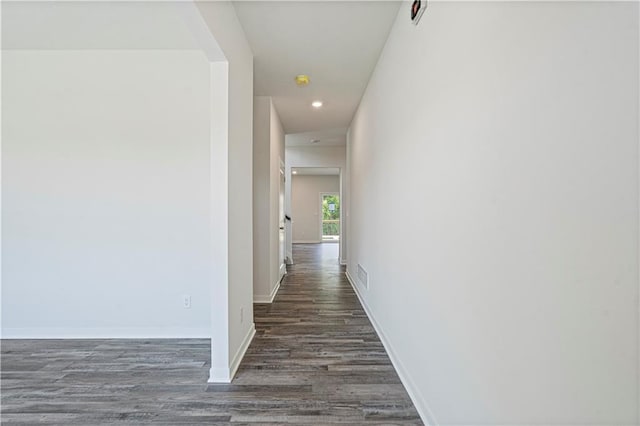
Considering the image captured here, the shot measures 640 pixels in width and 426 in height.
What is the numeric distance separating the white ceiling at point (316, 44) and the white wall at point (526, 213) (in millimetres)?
701

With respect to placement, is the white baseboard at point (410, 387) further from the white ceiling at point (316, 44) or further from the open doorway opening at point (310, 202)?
the open doorway opening at point (310, 202)

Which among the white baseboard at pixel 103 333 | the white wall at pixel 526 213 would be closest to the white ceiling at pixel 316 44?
the white wall at pixel 526 213

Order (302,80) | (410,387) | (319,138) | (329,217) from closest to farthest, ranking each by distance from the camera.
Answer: (410,387), (302,80), (319,138), (329,217)

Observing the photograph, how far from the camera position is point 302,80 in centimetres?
333

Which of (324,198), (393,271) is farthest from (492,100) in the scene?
(324,198)

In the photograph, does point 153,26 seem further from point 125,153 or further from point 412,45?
point 412,45

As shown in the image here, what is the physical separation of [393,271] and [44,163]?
3.26m

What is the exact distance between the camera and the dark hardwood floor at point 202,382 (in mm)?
1732

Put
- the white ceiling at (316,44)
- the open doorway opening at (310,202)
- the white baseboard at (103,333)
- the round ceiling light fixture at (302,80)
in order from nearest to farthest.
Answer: the white ceiling at (316,44) < the white baseboard at (103,333) < the round ceiling light fixture at (302,80) < the open doorway opening at (310,202)

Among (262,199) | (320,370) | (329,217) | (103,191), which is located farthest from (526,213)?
(329,217)

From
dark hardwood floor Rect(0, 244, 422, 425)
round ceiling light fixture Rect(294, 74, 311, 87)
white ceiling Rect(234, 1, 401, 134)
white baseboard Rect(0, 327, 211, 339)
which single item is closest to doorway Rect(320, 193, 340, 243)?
white ceiling Rect(234, 1, 401, 134)

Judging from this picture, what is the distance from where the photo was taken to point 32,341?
2.73 m

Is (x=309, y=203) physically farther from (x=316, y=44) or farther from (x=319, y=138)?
(x=316, y=44)

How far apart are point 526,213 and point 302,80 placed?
2.96 meters
